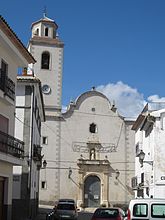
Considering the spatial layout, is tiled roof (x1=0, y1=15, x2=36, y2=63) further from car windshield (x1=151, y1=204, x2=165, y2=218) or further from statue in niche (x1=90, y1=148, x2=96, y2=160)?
statue in niche (x1=90, y1=148, x2=96, y2=160)

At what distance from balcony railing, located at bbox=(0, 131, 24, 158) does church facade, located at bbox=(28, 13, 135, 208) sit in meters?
24.6

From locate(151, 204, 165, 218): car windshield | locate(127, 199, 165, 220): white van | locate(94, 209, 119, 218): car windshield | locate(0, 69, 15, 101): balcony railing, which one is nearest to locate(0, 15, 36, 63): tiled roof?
locate(0, 69, 15, 101): balcony railing

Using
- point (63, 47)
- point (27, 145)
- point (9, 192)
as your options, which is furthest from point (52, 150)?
point (9, 192)

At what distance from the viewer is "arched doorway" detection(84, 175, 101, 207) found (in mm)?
44125

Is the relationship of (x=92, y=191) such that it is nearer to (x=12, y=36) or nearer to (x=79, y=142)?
(x=79, y=142)

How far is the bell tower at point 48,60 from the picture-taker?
146 ft

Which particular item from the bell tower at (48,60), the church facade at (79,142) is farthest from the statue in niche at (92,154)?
the bell tower at (48,60)

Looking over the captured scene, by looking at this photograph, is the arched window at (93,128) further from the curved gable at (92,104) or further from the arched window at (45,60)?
the arched window at (45,60)

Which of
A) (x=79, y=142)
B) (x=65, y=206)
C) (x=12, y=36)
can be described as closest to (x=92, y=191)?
(x=79, y=142)

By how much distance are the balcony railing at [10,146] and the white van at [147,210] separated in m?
5.48

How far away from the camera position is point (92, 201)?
1737 inches

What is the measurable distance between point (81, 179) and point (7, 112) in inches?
1051

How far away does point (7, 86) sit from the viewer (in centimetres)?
1747

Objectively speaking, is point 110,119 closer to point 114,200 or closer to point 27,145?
point 114,200
